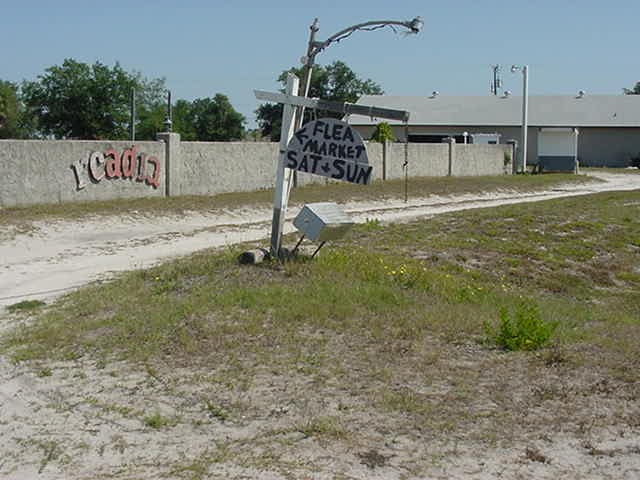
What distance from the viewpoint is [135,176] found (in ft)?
76.2

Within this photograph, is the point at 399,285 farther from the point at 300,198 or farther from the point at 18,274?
the point at 300,198

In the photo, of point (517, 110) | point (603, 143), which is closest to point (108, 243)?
point (603, 143)

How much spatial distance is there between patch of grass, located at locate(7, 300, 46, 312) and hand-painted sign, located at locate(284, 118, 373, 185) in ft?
10.9

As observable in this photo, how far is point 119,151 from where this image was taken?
74.4ft

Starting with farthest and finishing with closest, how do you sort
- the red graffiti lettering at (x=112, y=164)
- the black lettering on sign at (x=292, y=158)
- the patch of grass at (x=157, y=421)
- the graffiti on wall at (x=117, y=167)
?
1. the red graffiti lettering at (x=112, y=164)
2. the graffiti on wall at (x=117, y=167)
3. the black lettering on sign at (x=292, y=158)
4. the patch of grass at (x=157, y=421)

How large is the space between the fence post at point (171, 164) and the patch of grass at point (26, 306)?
44.1 ft

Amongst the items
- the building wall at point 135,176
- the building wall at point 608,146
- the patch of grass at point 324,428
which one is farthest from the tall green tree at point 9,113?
the patch of grass at point 324,428

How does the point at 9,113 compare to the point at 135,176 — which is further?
the point at 9,113

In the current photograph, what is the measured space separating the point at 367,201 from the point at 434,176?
10.8 m

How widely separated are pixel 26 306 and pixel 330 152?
12.5 feet

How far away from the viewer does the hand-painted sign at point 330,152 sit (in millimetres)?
11211

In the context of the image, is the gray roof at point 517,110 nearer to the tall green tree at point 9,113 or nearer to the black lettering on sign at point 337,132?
the tall green tree at point 9,113

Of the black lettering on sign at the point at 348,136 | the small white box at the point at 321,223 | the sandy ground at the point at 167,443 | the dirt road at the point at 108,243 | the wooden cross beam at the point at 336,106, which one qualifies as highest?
the wooden cross beam at the point at 336,106

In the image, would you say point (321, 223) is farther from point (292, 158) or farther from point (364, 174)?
point (292, 158)
